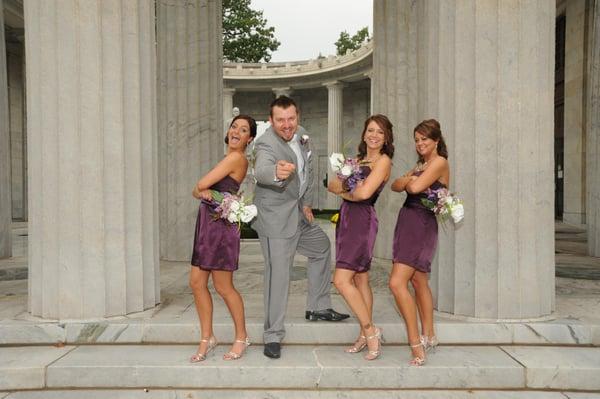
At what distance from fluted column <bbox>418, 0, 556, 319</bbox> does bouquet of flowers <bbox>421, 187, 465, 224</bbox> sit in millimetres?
1179

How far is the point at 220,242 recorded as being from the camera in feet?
14.1

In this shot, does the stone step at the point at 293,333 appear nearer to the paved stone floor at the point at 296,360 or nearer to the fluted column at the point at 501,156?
the paved stone floor at the point at 296,360

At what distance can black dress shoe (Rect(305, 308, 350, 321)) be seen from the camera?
16.6ft

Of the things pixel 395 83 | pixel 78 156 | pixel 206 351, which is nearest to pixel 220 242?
pixel 206 351

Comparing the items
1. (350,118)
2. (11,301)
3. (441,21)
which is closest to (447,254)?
(441,21)

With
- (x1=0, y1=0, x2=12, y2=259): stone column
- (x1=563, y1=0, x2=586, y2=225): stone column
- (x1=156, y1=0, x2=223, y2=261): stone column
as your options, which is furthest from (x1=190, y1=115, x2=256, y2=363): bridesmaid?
(x1=563, y1=0, x2=586, y2=225): stone column

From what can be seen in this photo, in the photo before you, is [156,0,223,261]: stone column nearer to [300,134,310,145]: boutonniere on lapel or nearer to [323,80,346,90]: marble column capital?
[300,134,310,145]: boutonniere on lapel

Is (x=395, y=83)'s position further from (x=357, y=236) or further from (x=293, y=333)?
(x=293, y=333)

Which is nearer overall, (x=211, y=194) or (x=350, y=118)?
(x=211, y=194)

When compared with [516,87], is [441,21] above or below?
above

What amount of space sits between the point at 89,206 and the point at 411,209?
329 centimetres

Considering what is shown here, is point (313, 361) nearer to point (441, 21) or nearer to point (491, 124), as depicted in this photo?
point (491, 124)

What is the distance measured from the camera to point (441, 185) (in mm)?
4340

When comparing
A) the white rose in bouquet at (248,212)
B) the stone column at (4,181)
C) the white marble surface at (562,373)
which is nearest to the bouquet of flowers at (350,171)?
the white rose in bouquet at (248,212)
